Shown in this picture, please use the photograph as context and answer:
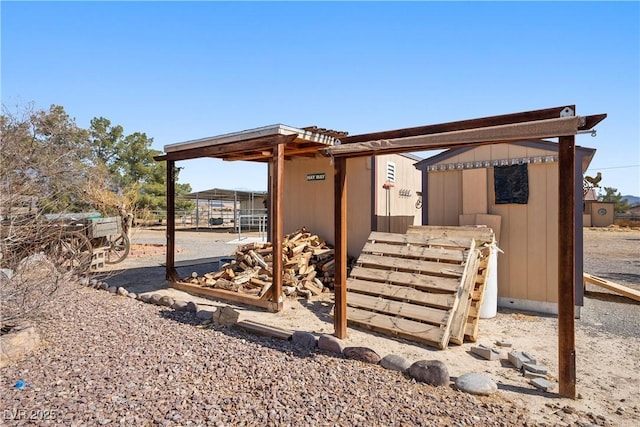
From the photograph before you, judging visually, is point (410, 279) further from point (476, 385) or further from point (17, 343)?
point (17, 343)

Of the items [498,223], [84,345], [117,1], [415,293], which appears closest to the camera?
[84,345]

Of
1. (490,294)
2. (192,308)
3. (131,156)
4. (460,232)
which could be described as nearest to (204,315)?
(192,308)

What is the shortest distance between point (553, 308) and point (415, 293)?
225 centimetres

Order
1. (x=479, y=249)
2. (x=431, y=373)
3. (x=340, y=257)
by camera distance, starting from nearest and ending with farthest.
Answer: (x=431, y=373), (x=340, y=257), (x=479, y=249)

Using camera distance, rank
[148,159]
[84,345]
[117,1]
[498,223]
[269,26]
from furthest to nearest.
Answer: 1. [148,159]
2. [269,26]
3. [117,1]
4. [498,223]
5. [84,345]

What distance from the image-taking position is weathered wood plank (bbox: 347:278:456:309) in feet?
12.7

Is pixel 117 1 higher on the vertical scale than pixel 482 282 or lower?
higher

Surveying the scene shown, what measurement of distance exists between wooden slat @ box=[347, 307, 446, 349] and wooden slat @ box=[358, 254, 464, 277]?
701mm

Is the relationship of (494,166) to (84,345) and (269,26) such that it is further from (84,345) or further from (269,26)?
(84,345)

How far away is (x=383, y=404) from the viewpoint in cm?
240

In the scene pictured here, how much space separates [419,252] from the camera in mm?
4523

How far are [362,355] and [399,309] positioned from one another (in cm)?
107

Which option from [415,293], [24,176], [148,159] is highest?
[148,159]

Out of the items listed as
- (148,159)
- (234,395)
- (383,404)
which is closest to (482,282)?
(383,404)
